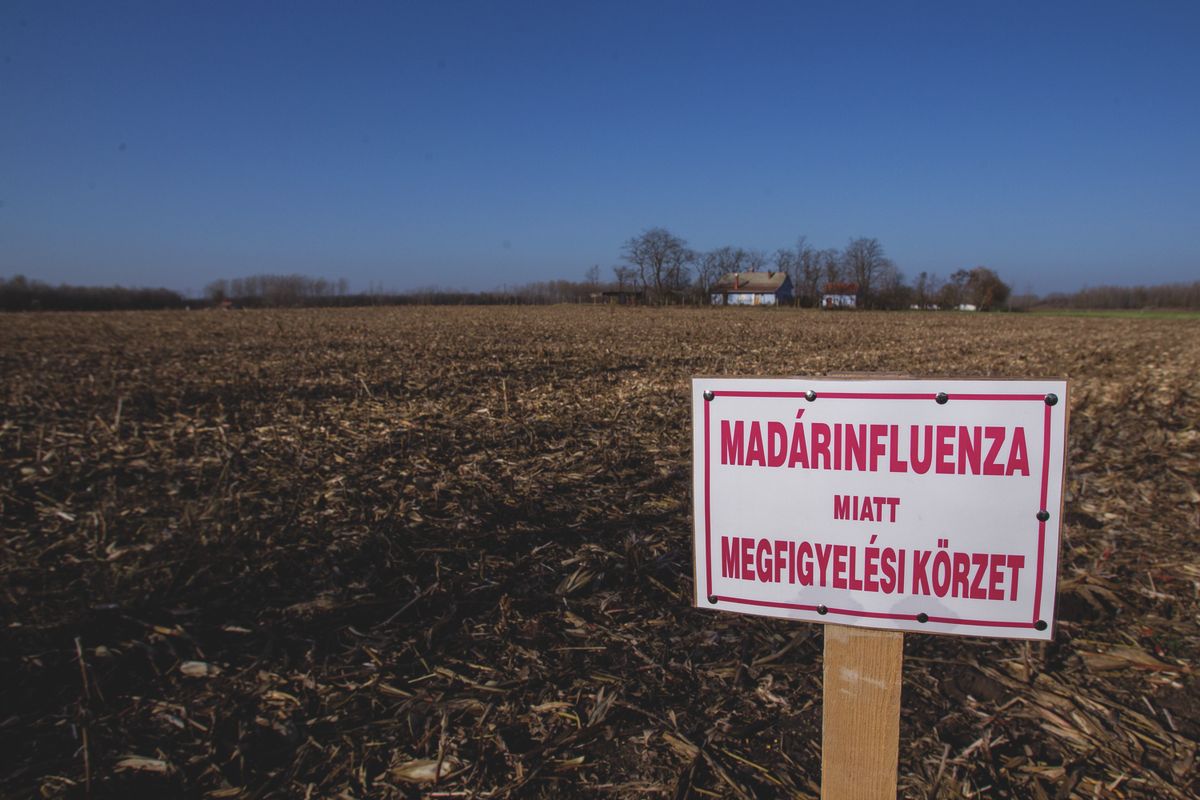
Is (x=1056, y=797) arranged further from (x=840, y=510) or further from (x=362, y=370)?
(x=362, y=370)

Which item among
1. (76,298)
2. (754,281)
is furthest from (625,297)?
(76,298)

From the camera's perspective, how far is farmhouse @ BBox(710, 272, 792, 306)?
346 feet

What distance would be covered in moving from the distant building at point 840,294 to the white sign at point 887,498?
92388mm

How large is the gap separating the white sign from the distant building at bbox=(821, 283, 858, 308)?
9239 cm

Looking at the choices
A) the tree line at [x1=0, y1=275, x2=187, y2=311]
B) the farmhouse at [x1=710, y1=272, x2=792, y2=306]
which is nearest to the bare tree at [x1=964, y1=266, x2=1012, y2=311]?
the farmhouse at [x1=710, y1=272, x2=792, y2=306]

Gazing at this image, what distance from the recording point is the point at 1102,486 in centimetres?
556

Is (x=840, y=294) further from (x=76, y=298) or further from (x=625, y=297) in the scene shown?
(x=76, y=298)

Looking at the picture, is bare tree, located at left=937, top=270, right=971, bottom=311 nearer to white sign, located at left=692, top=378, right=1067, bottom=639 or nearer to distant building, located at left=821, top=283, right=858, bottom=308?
distant building, located at left=821, top=283, right=858, bottom=308

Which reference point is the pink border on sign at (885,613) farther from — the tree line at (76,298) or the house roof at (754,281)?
the house roof at (754,281)

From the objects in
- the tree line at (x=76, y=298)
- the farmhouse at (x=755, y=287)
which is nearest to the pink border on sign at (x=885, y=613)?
the tree line at (x=76, y=298)

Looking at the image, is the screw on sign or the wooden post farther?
the wooden post

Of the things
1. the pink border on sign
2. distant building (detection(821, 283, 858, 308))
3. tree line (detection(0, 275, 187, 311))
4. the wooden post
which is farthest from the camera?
distant building (detection(821, 283, 858, 308))

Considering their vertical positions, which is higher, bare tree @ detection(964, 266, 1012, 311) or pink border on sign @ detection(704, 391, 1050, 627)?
bare tree @ detection(964, 266, 1012, 311)

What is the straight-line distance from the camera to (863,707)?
59.1 inches
